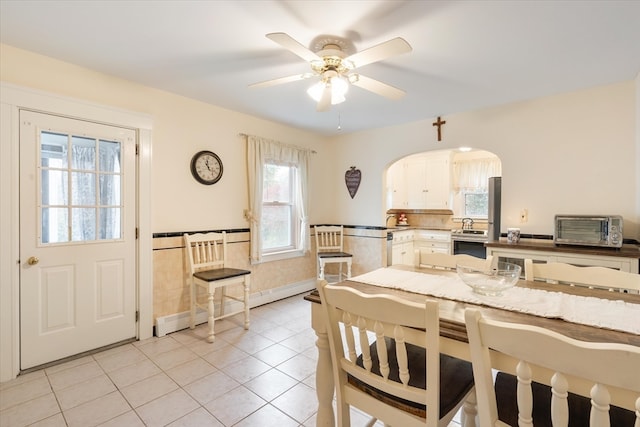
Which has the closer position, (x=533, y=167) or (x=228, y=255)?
(x=533, y=167)

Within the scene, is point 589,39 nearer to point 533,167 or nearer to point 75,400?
point 533,167

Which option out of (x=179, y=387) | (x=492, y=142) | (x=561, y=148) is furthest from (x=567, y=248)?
(x=179, y=387)

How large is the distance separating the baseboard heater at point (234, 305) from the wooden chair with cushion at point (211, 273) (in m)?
0.11

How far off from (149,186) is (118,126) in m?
0.57

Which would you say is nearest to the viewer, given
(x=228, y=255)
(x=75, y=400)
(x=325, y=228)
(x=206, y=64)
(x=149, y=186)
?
(x=75, y=400)

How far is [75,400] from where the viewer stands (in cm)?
191

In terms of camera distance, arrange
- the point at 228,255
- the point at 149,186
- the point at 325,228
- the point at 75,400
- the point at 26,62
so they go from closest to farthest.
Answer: the point at 75,400
the point at 26,62
the point at 149,186
the point at 228,255
the point at 325,228

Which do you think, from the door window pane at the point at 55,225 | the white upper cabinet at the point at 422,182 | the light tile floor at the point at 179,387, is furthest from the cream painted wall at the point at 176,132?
the white upper cabinet at the point at 422,182

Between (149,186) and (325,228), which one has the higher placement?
(149,186)

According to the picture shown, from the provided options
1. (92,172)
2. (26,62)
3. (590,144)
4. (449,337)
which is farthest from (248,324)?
(590,144)

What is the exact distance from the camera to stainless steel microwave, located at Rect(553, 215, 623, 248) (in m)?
2.50

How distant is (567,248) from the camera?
8.71 feet

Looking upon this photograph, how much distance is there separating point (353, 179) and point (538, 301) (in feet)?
10.8

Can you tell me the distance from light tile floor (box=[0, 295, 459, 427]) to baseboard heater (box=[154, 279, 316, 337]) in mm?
116
